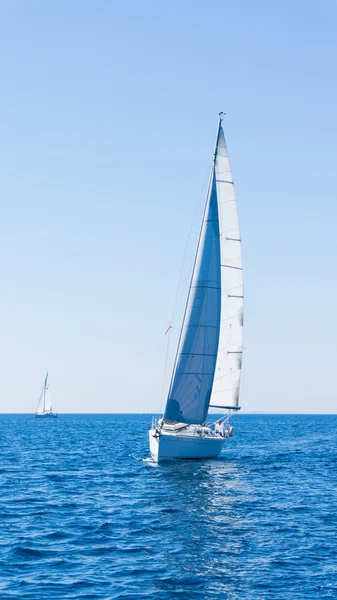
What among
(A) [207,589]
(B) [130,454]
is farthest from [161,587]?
(B) [130,454]

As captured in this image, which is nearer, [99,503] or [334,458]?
[99,503]

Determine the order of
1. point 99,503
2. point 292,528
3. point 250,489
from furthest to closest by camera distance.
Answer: point 250,489, point 99,503, point 292,528

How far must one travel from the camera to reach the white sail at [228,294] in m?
45.3

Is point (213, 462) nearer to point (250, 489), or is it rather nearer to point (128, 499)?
point (250, 489)

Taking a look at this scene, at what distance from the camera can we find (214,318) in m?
43.5

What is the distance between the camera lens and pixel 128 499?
30281 mm

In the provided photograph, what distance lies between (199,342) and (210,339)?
0.80 meters

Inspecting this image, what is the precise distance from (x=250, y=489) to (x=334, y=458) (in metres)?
22.8

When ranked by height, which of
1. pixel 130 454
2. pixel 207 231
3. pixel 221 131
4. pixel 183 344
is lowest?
pixel 130 454

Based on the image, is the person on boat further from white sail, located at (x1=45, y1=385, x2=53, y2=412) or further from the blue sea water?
white sail, located at (x1=45, y1=385, x2=53, y2=412)

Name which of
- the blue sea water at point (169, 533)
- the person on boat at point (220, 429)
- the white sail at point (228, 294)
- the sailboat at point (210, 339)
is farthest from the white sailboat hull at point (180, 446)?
the white sail at point (228, 294)

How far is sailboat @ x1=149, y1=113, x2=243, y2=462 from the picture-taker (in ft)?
139

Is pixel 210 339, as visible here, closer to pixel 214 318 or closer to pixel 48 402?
pixel 214 318

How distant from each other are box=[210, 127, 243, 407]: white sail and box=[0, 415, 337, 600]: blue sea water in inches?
231
